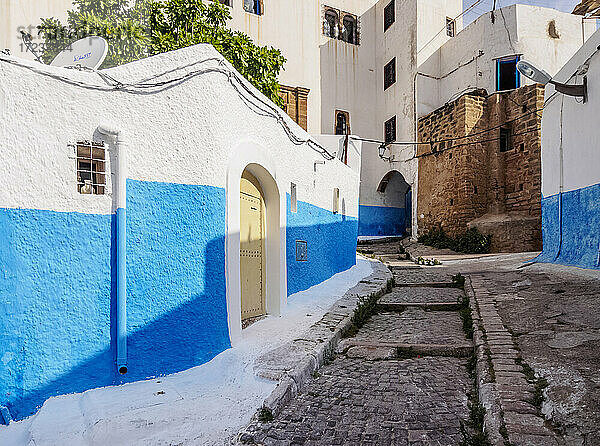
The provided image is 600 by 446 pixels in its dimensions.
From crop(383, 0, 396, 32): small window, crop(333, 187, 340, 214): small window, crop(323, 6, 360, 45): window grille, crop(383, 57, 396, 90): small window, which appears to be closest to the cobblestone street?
crop(333, 187, 340, 214): small window

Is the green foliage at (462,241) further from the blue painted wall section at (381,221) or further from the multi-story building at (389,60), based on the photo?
the blue painted wall section at (381,221)

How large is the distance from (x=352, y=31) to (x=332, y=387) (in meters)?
20.2

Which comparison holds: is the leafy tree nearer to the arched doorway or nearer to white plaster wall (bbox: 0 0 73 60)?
white plaster wall (bbox: 0 0 73 60)

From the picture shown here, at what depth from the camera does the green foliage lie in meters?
14.9

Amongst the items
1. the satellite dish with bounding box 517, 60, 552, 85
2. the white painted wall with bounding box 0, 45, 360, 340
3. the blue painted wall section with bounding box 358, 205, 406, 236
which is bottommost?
the blue painted wall section with bounding box 358, 205, 406, 236

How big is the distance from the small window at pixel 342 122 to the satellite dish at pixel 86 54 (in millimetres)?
16381

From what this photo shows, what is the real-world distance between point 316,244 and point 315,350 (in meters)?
3.80

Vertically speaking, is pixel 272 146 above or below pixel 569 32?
below

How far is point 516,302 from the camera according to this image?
625 centimetres

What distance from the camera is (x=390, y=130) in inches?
826

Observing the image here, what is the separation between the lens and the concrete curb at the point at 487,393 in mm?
2684

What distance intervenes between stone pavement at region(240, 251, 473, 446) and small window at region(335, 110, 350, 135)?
15.3 m

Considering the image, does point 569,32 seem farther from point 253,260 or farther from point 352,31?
point 253,260

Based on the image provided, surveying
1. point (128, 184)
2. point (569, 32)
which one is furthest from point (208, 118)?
point (569, 32)
